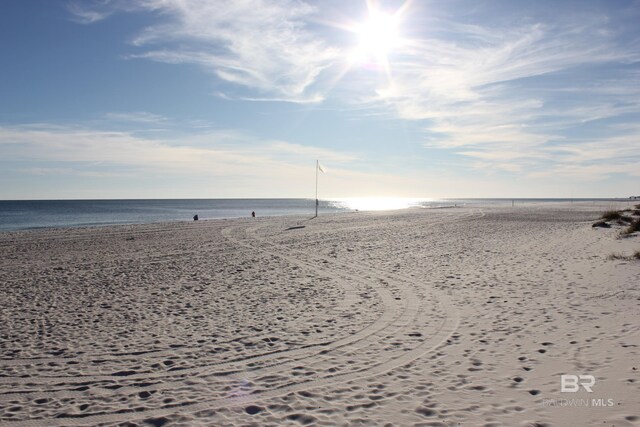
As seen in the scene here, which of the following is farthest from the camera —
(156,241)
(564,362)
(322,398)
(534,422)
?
(156,241)

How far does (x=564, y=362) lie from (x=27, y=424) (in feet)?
25.1

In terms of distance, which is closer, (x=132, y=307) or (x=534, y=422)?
(x=534, y=422)

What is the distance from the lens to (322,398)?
5523 millimetres

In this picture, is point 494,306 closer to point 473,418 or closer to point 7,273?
point 473,418

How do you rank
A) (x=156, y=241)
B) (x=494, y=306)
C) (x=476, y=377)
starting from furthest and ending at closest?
(x=156, y=241)
(x=494, y=306)
(x=476, y=377)

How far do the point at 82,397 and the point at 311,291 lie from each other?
23.1ft

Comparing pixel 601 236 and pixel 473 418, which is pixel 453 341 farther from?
pixel 601 236

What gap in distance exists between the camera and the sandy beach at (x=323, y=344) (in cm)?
520

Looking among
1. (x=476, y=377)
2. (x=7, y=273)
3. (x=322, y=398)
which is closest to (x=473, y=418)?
(x=476, y=377)

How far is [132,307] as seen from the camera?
10227 millimetres

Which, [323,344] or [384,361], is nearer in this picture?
[384,361]

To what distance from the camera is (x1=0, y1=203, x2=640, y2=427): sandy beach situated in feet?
17.0

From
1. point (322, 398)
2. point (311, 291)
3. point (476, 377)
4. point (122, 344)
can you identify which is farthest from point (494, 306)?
point (122, 344)

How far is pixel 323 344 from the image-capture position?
299 inches
